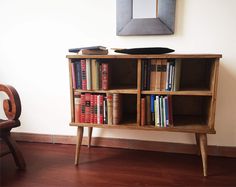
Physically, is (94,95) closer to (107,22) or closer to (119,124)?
(119,124)

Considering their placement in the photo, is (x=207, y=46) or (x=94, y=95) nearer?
(x=94, y=95)

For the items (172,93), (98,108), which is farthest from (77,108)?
(172,93)

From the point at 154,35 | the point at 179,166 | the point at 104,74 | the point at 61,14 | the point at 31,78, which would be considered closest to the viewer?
the point at 104,74

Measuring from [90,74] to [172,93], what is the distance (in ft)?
1.81

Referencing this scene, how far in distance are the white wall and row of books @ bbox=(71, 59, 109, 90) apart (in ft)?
1.20

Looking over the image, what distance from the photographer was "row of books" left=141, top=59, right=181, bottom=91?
120 centimetres

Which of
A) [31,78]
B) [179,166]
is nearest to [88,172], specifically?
[179,166]

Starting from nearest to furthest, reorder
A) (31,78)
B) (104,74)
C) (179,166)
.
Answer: (104,74)
(179,166)
(31,78)

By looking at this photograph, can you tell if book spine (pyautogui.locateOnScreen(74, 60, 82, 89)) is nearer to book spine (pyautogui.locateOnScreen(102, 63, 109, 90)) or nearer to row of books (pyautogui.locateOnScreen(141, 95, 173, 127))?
book spine (pyautogui.locateOnScreen(102, 63, 109, 90))

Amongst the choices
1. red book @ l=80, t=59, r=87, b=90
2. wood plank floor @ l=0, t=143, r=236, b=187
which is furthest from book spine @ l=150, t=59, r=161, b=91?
wood plank floor @ l=0, t=143, r=236, b=187

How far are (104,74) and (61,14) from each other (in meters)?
0.74

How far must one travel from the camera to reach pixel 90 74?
1.28 meters

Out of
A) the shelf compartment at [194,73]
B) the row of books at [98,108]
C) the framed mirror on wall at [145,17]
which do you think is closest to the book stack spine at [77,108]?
the row of books at [98,108]

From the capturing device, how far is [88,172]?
1.31m
